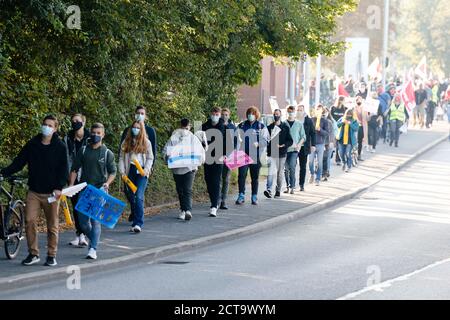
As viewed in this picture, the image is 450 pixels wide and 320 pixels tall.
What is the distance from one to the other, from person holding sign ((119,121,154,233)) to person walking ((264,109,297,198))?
637cm

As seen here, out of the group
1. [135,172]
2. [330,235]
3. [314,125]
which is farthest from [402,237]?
[314,125]

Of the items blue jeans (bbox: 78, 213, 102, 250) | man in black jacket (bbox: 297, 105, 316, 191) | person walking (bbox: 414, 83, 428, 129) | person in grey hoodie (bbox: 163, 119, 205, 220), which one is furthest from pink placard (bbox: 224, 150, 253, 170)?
person walking (bbox: 414, 83, 428, 129)

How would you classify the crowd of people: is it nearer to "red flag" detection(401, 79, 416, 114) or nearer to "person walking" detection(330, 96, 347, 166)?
"person walking" detection(330, 96, 347, 166)

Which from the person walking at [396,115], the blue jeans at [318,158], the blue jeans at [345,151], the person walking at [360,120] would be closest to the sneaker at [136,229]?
the blue jeans at [318,158]

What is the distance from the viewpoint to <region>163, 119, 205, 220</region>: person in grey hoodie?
65.1 feet

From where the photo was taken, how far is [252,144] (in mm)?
22875

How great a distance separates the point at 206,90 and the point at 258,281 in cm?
1055

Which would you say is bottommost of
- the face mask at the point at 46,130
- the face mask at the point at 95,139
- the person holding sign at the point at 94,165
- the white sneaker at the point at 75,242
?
the white sneaker at the point at 75,242

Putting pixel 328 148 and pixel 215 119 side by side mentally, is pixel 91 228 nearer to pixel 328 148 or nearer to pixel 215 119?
pixel 215 119

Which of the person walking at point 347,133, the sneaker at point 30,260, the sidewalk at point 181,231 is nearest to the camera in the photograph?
the sidewalk at point 181,231

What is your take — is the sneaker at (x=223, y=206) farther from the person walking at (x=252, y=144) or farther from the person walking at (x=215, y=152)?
the person walking at (x=252, y=144)

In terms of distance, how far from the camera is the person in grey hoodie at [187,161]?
65.1 feet

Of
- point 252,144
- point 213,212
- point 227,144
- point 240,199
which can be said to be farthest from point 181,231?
point 252,144

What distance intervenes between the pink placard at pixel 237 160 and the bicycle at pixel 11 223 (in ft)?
21.9
